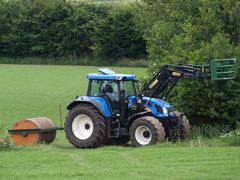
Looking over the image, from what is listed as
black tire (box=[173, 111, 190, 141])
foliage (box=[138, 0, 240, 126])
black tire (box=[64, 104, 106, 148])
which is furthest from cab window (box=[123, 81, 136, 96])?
foliage (box=[138, 0, 240, 126])

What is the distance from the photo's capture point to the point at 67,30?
191 feet

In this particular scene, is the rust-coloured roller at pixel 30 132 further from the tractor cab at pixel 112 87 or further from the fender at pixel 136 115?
the fender at pixel 136 115

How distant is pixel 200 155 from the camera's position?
12.9 m

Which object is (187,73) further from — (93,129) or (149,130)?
(93,129)

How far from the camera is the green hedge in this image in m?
55.7

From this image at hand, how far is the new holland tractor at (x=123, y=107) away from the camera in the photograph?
17.1 metres

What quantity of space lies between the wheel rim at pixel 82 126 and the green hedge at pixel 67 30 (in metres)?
37.2

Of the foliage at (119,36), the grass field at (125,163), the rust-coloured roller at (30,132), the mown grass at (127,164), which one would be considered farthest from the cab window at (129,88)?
the foliage at (119,36)

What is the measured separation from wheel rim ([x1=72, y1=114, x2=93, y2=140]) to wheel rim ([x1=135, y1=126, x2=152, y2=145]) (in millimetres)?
1296

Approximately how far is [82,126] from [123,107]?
119 centimetres

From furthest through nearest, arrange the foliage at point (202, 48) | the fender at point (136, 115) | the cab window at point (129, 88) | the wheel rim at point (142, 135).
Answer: the foliage at point (202, 48), the cab window at point (129, 88), the fender at point (136, 115), the wheel rim at point (142, 135)

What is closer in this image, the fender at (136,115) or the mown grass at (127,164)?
the mown grass at (127,164)

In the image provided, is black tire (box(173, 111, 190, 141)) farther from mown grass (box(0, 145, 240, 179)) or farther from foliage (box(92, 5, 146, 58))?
foliage (box(92, 5, 146, 58))

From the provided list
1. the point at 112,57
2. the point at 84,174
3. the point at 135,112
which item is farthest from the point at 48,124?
the point at 112,57
